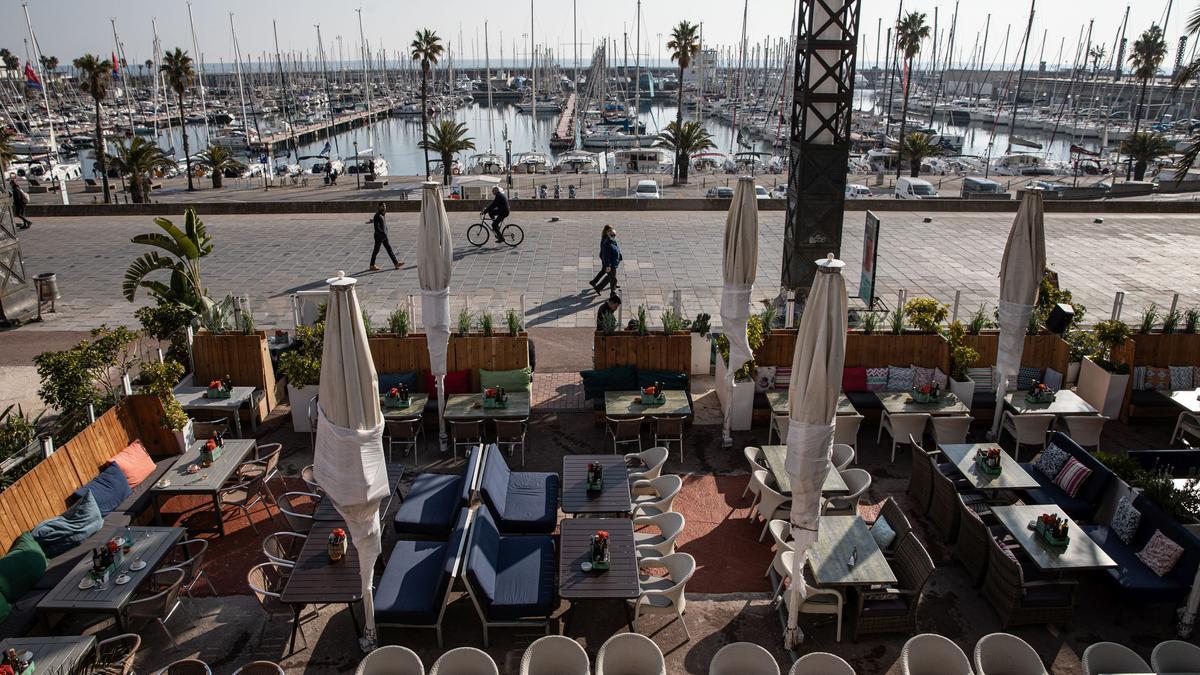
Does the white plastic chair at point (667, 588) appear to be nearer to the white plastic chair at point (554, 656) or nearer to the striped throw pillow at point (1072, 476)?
the white plastic chair at point (554, 656)

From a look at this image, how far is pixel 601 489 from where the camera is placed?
9203mm

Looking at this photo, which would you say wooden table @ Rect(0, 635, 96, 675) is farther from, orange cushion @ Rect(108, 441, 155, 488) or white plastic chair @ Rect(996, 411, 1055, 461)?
white plastic chair @ Rect(996, 411, 1055, 461)

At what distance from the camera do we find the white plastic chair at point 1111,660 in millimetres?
6469

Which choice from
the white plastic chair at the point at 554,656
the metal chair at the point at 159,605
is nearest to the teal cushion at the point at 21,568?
the metal chair at the point at 159,605

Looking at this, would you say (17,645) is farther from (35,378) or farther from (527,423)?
(35,378)

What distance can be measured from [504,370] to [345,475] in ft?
18.0

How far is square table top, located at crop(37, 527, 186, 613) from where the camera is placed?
7.30 m

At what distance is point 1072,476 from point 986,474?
96 centimetres

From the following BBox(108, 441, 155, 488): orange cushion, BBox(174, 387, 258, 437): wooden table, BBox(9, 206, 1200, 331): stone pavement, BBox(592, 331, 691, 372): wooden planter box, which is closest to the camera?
BBox(108, 441, 155, 488): orange cushion

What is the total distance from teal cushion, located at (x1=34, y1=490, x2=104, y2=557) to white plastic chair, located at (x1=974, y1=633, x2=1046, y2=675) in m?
9.01

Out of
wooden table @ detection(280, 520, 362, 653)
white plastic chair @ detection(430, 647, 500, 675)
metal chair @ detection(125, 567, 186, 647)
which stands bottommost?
metal chair @ detection(125, 567, 186, 647)

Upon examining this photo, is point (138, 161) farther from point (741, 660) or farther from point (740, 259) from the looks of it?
point (741, 660)

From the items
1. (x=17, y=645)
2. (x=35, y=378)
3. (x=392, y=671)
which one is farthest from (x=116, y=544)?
(x=35, y=378)

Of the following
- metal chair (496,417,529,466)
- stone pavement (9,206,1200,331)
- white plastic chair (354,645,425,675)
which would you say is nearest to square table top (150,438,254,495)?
metal chair (496,417,529,466)
